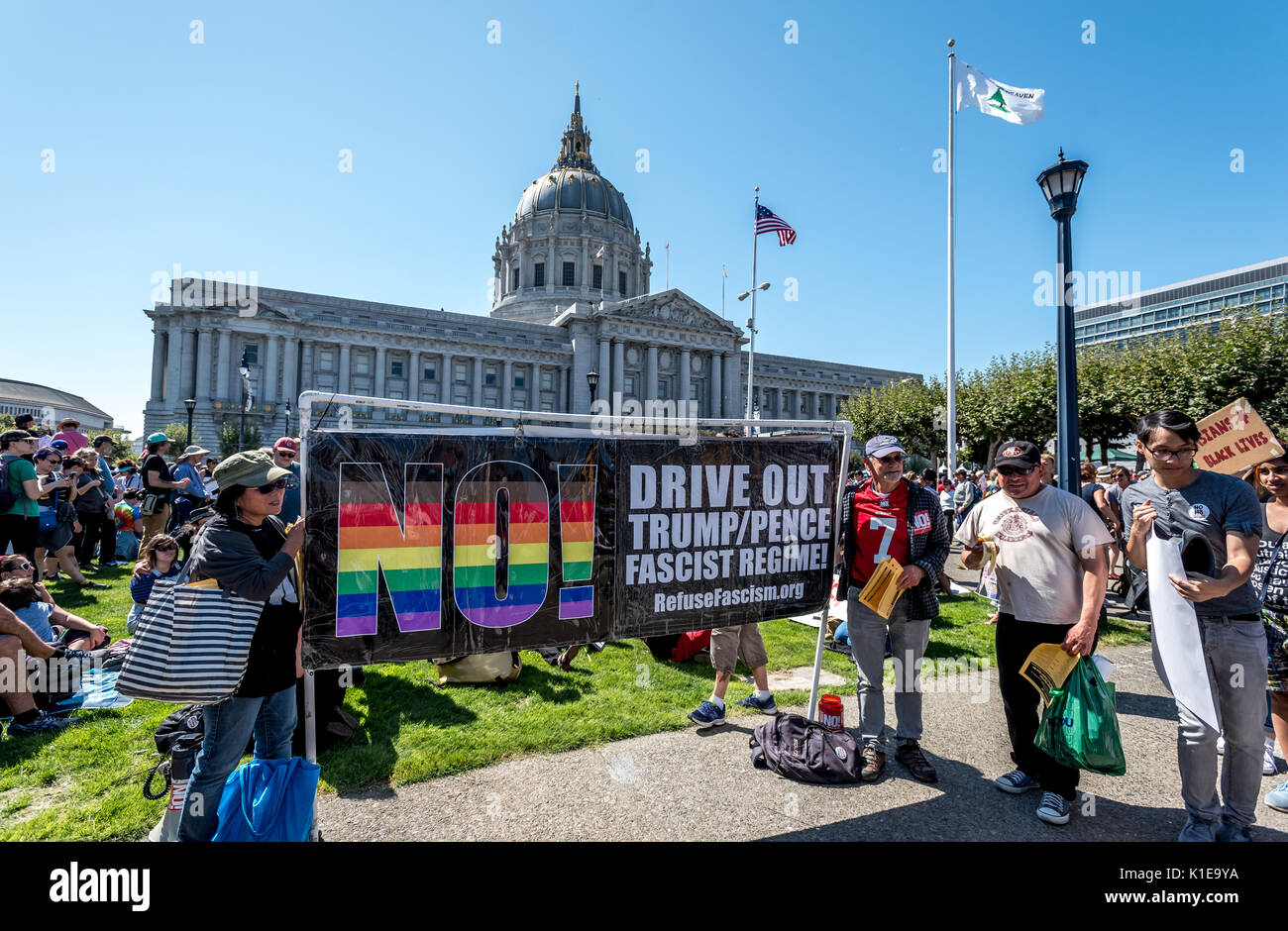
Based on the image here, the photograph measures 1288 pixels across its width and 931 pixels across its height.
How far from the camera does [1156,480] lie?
3438 mm

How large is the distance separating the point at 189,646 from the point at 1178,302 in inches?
3543

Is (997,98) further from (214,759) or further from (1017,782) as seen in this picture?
(214,759)

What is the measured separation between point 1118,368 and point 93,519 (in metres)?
30.2

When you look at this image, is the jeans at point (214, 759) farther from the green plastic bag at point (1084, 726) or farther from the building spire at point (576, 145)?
the building spire at point (576, 145)

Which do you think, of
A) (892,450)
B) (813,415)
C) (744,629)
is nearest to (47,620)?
(744,629)

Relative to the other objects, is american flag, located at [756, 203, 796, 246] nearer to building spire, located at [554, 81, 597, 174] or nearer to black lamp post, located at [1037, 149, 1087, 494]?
black lamp post, located at [1037, 149, 1087, 494]

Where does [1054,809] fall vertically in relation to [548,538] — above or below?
below

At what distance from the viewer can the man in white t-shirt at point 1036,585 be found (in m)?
3.47

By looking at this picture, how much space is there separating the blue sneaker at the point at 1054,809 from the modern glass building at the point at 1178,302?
2870 inches

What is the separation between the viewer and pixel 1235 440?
14.6 feet

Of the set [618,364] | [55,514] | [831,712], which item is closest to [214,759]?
[831,712]

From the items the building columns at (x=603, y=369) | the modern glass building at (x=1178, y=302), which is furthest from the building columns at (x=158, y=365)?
the modern glass building at (x=1178, y=302)

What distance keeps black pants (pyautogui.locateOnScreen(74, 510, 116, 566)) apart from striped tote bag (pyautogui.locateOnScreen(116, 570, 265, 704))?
10226 mm

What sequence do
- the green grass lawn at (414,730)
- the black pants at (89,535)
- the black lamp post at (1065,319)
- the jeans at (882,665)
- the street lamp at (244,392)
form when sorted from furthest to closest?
the street lamp at (244,392) → the black pants at (89,535) → the black lamp post at (1065,319) → the jeans at (882,665) → the green grass lawn at (414,730)
